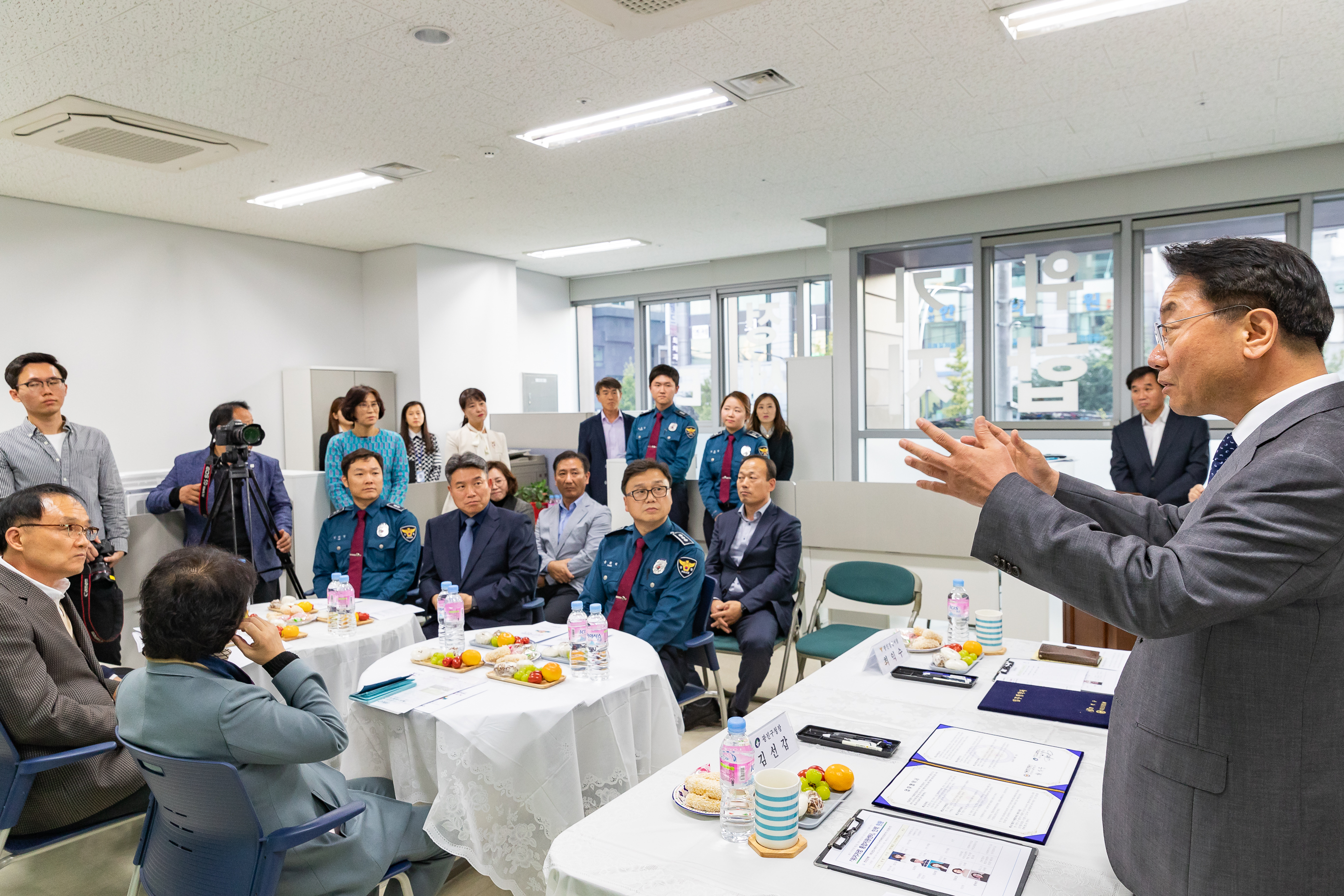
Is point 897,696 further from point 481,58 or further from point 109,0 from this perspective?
point 109,0

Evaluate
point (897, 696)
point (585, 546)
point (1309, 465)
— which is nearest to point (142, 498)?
point (585, 546)

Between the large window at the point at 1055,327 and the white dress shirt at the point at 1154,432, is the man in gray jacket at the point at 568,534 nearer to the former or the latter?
the white dress shirt at the point at 1154,432

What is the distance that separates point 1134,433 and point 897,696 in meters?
3.75

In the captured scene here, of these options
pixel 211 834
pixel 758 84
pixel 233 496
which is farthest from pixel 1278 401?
pixel 233 496

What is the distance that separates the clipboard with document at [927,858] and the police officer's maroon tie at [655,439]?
176 inches

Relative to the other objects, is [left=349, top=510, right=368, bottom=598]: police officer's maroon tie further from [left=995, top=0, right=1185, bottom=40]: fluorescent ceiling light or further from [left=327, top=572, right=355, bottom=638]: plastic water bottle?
[left=995, top=0, right=1185, bottom=40]: fluorescent ceiling light

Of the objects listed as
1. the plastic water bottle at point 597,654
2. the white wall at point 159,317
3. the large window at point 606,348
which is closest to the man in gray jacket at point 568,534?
the plastic water bottle at point 597,654

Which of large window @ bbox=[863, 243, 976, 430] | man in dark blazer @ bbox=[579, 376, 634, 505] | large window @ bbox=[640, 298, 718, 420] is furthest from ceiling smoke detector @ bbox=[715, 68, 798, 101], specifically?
large window @ bbox=[640, 298, 718, 420]

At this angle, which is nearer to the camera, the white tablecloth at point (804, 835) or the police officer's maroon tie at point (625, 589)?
the white tablecloth at point (804, 835)

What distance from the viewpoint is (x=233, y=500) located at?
416 cm

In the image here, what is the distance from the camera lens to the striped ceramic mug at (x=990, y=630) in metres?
2.58

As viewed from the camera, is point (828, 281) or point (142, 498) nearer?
point (142, 498)

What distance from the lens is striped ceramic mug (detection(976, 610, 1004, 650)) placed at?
102 inches

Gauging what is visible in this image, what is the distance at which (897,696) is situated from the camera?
2.14 metres
